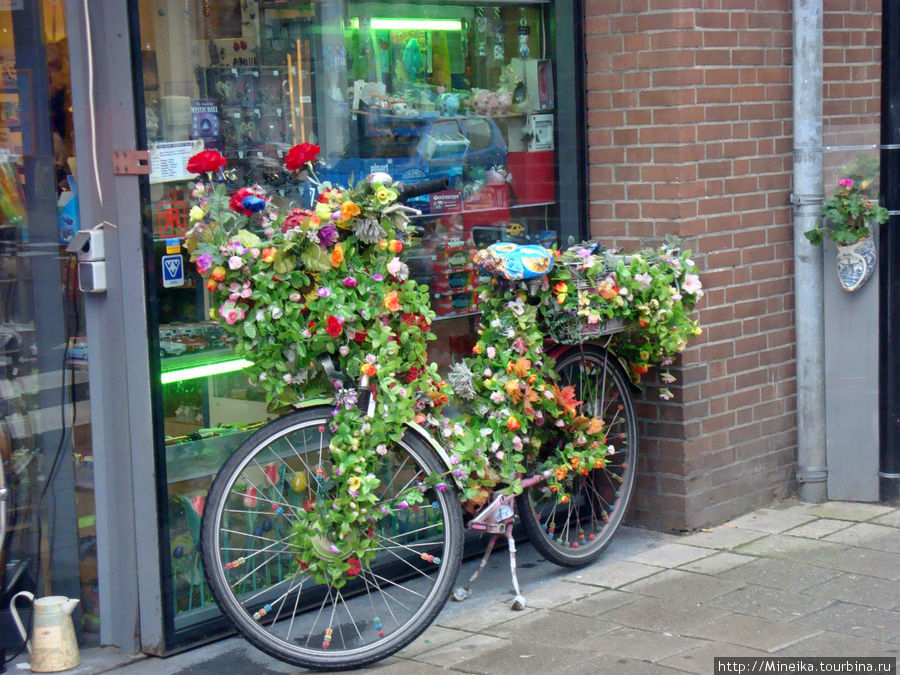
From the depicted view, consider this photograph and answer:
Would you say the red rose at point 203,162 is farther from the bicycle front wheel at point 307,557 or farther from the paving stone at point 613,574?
the paving stone at point 613,574

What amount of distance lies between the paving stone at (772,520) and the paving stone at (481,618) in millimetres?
1565

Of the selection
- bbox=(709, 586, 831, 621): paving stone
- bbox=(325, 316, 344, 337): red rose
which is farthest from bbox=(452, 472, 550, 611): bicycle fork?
bbox=(325, 316, 344, 337): red rose

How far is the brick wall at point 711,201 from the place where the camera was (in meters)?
5.65

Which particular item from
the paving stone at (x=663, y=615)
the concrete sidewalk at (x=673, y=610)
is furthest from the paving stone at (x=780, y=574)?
the paving stone at (x=663, y=615)

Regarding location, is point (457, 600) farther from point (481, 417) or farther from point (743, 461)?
point (743, 461)

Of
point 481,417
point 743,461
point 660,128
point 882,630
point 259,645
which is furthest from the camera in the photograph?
point 743,461

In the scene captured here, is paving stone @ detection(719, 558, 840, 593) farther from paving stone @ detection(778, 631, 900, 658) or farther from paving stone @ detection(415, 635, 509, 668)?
paving stone @ detection(415, 635, 509, 668)

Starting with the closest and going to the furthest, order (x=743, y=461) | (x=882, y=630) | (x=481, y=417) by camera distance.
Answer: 1. (x=882, y=630)
2. (x=481, y=417)
3. (x=743, y=461)

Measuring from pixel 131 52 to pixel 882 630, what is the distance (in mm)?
3435

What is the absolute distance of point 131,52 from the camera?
13.7ft

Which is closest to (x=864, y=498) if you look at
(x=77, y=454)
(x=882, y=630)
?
(x=882, y=630)

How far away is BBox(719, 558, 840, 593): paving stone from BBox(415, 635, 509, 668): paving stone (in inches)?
47.8

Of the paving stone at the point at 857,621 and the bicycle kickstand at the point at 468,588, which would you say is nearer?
the paving stone at the point at 857,621

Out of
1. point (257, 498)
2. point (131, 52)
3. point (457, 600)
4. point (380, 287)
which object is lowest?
point (457, 600)
